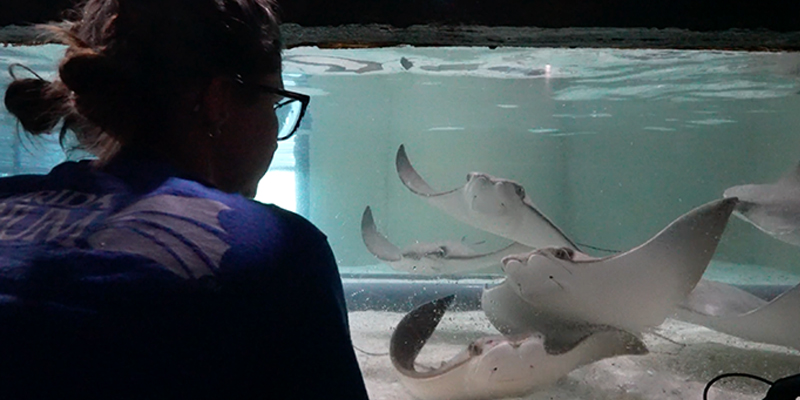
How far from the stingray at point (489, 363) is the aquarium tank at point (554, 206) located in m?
0.01

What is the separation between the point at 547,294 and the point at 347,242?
31.9 m

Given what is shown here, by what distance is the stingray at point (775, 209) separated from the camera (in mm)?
4926

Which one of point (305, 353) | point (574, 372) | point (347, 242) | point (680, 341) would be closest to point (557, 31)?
point (574, 372)

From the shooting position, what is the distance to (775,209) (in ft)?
16.4

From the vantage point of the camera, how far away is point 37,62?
8.77 m

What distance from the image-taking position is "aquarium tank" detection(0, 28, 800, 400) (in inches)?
117

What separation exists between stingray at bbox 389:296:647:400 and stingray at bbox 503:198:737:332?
0.76 feet

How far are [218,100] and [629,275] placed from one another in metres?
2.54

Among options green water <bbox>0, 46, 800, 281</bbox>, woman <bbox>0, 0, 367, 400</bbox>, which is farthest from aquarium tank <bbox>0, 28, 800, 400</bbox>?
woman <bbox>0, 0, 367, 400</bbox>

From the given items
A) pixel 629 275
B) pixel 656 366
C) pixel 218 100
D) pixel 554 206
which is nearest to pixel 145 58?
pixel 218 100

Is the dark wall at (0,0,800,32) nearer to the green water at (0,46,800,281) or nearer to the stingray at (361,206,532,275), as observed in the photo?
the green water at (0,46,800,281)

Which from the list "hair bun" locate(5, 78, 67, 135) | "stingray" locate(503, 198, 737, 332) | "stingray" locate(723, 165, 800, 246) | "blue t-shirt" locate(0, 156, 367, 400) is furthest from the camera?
"stingray" locate(723, 165, 800, 246)

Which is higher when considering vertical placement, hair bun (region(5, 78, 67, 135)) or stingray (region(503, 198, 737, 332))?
hair bun (region(5, 78, 67, 135))

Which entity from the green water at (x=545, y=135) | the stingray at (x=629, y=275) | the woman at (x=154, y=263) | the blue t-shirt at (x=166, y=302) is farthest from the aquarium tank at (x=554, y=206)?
the blue t-shirt at (x=166, y=302)
